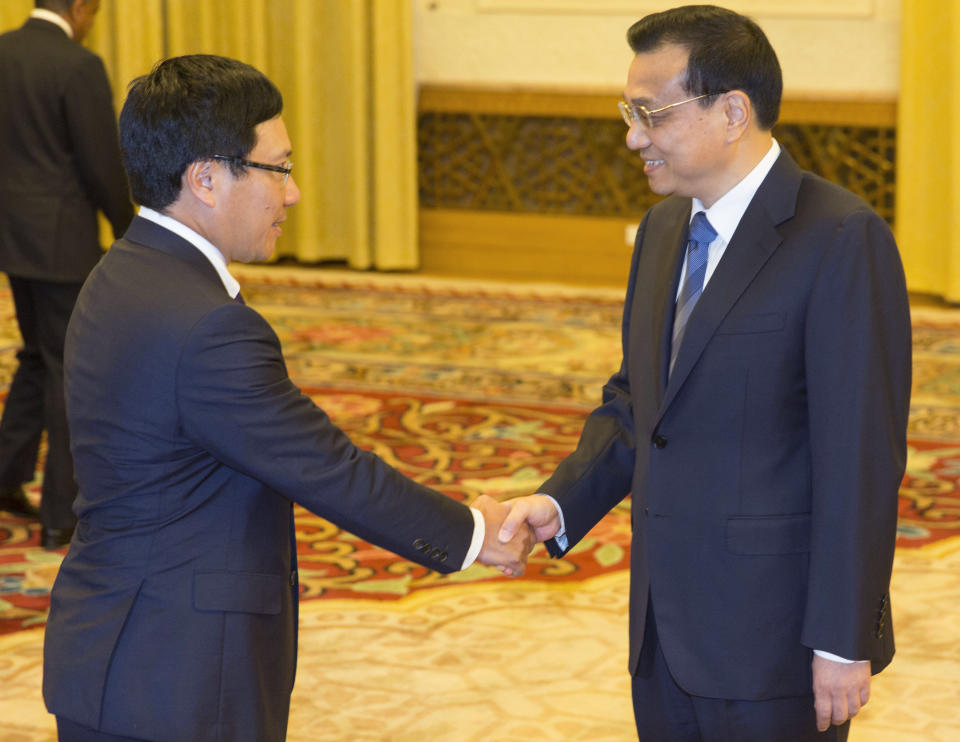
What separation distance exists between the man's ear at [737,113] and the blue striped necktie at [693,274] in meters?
0.14

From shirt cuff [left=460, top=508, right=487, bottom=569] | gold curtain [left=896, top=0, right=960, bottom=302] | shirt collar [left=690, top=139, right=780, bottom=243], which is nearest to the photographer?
shirt collar [left=690, top=139, right=780, bottom=243]

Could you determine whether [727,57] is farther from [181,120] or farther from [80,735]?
[80,735]

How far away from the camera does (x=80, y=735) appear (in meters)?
1.82

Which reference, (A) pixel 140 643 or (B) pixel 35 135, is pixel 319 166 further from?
(A) pixel 140 643

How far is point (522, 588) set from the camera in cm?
386

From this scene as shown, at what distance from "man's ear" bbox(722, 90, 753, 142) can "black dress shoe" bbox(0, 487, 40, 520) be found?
326 cm

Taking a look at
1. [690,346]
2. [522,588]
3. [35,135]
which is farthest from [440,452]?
[690,346]

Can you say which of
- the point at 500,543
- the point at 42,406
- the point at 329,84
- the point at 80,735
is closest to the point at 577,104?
the point at 329,84

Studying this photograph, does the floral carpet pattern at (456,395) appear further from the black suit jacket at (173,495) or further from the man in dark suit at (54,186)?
the black suit jacket at (173,495)

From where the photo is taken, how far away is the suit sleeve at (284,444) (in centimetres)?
171

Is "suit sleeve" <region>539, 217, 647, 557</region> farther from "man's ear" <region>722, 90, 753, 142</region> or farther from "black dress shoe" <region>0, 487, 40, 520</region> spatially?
"black dress shoe" <region>0, 487, 40, 520</region>

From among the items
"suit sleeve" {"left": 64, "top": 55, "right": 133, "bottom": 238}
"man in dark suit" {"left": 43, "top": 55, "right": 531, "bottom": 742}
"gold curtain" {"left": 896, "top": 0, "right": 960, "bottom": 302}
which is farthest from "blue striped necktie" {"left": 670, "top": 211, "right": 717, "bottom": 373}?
"gold curtain" {"left": 896, "top": 0, "right": 960, "bottom": 302}

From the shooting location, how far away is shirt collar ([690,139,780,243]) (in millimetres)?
1918

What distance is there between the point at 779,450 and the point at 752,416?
64 millimetres
